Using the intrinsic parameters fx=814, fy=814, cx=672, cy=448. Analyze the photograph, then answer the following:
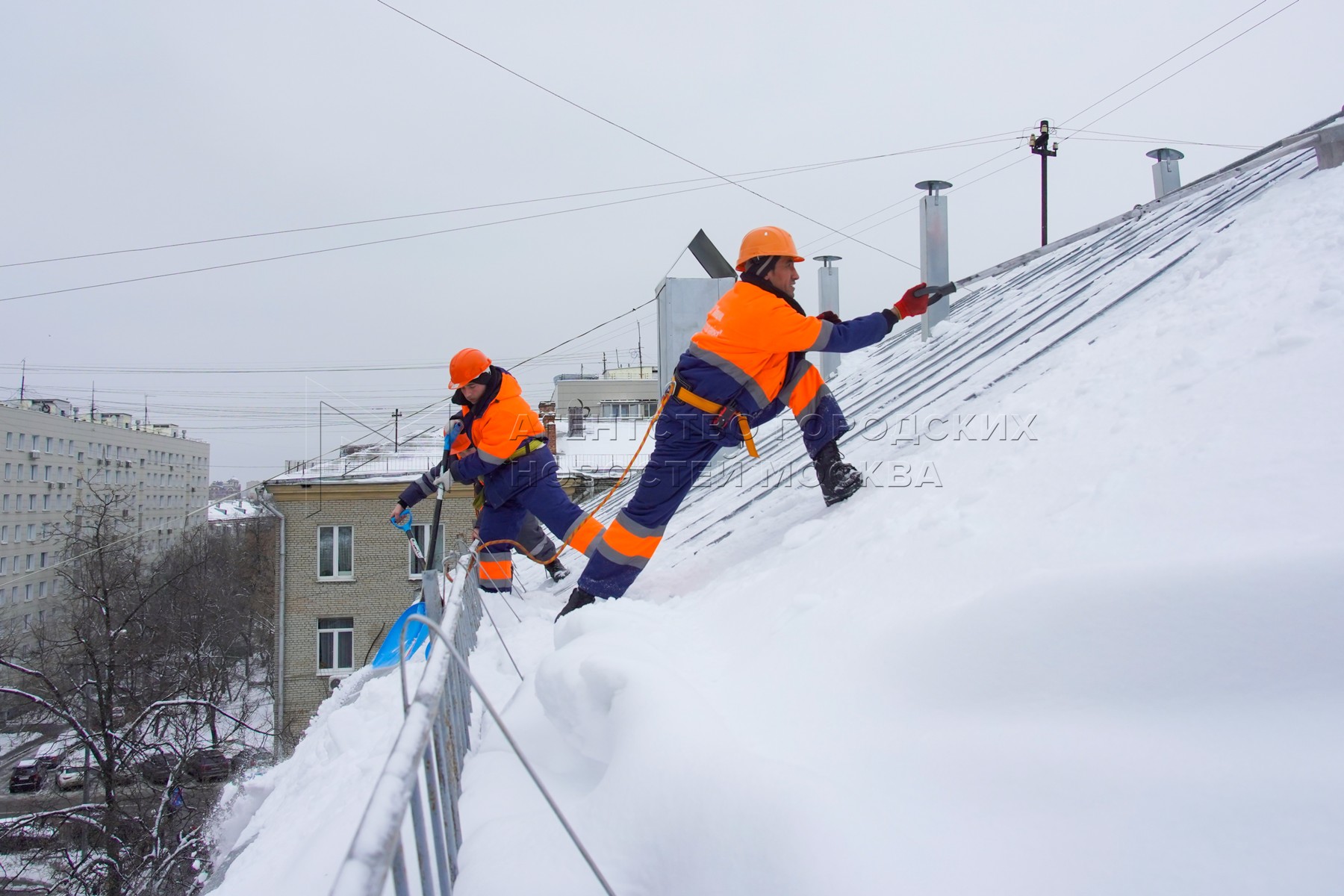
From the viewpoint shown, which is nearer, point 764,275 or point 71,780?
point 764,275

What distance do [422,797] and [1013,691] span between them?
1.10 metres

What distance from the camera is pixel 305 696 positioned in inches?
695

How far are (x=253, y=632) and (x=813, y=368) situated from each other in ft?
126

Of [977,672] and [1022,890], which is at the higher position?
[977,672]

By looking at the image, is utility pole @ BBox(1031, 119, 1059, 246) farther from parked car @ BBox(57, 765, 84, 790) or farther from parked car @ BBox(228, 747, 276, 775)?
parked car @ BBox(57, 765, 84, 790)

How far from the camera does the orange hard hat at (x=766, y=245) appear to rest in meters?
3.70

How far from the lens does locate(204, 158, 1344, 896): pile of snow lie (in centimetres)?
125

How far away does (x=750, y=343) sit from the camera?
3.53 meters

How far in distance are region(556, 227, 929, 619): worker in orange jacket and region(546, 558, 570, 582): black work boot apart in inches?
66.0

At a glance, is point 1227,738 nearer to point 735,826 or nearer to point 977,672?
point 977,672

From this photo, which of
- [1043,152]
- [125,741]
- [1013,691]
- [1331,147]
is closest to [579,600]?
[1013,691]

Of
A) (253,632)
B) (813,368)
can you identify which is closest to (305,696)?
(813,368)

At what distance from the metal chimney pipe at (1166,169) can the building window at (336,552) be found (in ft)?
49.8

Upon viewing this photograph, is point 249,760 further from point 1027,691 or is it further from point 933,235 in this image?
point 1027,691
